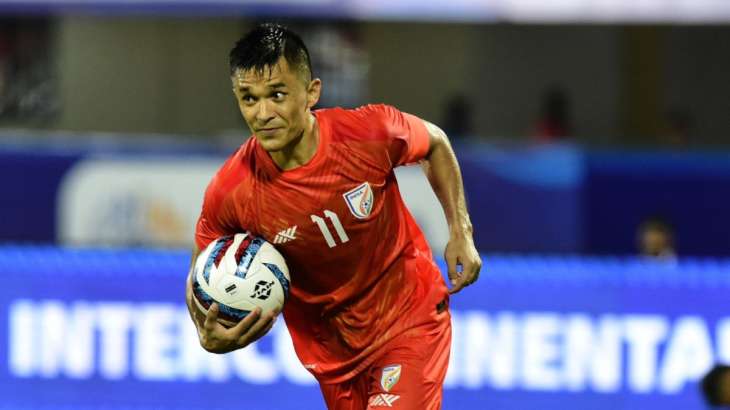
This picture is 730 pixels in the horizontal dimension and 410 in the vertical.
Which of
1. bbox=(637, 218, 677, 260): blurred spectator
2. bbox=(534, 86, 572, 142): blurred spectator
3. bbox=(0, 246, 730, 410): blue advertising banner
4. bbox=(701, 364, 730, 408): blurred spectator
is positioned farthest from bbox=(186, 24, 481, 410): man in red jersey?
bbox=(534, 86, 572, 142): blurred spectator

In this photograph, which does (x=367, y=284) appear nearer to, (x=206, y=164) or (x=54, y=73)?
(x=206, y=164)

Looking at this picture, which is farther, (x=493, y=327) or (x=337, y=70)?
(x=337, y=70)

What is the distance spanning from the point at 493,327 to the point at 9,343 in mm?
2731

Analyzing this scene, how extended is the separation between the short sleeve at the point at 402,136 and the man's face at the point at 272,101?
38 centimetres

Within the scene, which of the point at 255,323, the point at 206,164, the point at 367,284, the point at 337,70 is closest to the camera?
the point at 255,323

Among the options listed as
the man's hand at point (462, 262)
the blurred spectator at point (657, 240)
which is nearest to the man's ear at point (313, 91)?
the man's hand at point (462, 262)

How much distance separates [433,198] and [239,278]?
6456mm

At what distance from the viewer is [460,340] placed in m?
7.52

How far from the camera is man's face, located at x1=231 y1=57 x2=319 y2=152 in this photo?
13.5ft

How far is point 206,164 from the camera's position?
11266 mm

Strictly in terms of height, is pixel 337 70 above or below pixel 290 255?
below

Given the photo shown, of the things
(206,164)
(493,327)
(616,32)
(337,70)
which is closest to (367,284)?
(493,327)

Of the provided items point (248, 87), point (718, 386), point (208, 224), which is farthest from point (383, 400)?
point (718, 386)

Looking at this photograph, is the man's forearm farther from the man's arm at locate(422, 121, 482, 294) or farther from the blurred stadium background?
the blurred stadium background
